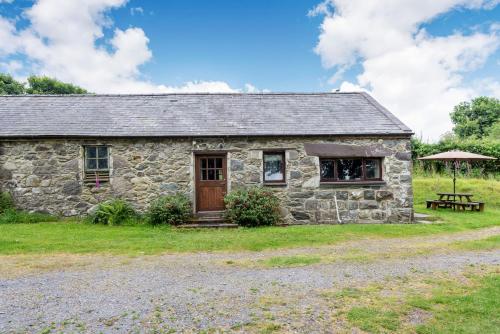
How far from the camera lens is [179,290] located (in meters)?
4.42

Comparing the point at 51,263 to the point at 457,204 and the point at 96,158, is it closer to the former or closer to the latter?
the point at 96,158

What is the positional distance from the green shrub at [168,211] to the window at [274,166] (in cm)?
303

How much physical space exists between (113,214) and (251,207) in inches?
177

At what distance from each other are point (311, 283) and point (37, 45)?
835 inches

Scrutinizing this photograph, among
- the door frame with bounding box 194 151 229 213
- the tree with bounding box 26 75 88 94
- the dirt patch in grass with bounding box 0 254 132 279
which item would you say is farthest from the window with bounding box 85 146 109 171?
the tree with bounding box 26 75 88 94

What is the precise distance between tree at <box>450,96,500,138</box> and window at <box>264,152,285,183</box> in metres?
35.1

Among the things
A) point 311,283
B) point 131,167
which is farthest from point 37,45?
point 311,283

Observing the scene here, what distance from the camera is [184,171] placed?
413 inches

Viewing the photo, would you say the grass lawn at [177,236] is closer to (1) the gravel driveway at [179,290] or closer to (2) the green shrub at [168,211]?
(2) the green shrub at [168,211]

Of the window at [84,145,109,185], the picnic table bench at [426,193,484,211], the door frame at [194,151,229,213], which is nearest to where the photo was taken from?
the window at [84,145,109,185]

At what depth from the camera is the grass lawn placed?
6962 mm

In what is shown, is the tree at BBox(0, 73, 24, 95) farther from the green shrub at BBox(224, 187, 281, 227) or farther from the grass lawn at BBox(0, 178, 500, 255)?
the green shrub at BBox(224, 187, 281, 227)

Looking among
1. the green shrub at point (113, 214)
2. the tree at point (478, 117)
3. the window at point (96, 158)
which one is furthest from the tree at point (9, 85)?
the tree at point (478, 117)

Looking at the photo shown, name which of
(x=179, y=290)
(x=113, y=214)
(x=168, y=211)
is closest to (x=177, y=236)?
(x=168, y=211)
